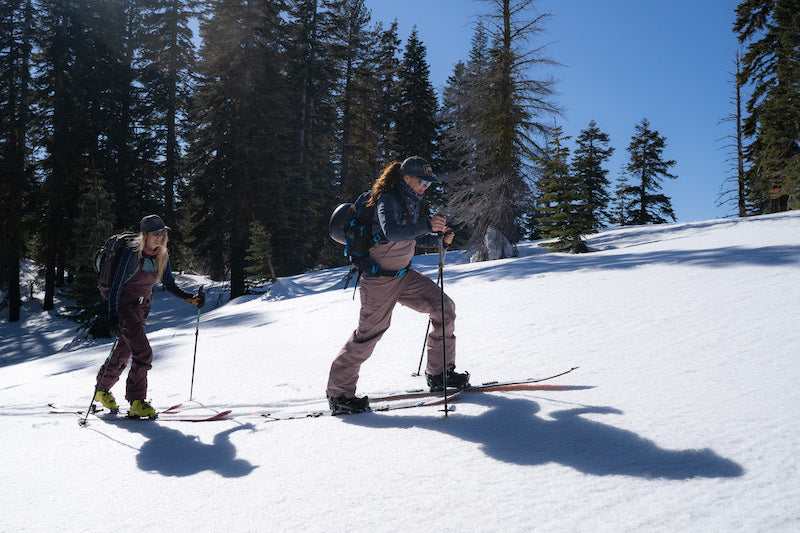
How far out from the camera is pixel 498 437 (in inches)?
122

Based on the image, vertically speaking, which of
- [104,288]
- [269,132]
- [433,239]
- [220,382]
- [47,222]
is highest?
[269,132]

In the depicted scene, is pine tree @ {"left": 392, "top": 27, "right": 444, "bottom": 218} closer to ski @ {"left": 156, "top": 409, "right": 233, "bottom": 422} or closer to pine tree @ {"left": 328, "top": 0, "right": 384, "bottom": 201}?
pine tree @ {"left": 328, "top": 0, "right": 384, "bottom": 201}

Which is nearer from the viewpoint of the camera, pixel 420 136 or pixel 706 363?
pixel 706 363

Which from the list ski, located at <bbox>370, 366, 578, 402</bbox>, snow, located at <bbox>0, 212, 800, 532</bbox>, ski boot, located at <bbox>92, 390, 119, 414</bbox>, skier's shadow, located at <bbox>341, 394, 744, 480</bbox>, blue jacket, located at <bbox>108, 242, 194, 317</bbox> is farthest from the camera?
ski boot, located at <bbox>92, 390, 119, 414</bbox>

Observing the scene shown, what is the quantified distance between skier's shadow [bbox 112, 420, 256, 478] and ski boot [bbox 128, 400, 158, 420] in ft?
0.89

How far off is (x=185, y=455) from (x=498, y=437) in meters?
2.32

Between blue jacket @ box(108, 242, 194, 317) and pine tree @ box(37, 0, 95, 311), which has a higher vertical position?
pine tree @ box(37, 0, 95, 311)

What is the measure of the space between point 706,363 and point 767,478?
1.91m

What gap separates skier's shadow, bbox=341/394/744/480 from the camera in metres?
2.43

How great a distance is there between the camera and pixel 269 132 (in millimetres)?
22438

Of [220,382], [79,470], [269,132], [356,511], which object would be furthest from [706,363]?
[269,132]

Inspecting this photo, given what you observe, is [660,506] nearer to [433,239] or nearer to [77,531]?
[433,239]

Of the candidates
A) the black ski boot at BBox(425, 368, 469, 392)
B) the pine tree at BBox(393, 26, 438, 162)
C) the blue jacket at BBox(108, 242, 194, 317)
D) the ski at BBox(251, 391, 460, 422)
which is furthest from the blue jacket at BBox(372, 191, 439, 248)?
the pine tree at BBox(393, 26, 438, 162)

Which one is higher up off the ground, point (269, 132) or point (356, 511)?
point (269, 132)
